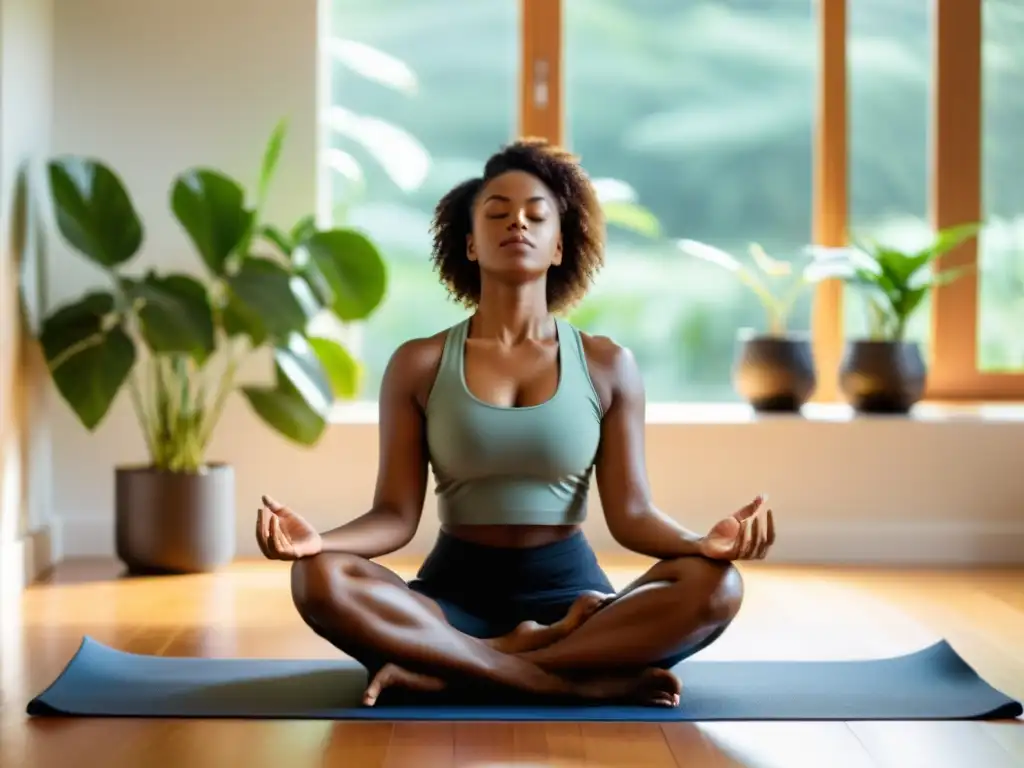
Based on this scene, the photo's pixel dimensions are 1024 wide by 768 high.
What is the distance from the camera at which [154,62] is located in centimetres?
437

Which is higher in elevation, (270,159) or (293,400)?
(270,159)

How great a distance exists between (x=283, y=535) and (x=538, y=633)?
472 millimetres

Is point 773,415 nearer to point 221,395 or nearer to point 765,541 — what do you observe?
point 221,395

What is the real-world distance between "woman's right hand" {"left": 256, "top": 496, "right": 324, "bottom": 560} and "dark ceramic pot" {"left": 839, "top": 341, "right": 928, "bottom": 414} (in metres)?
2.39

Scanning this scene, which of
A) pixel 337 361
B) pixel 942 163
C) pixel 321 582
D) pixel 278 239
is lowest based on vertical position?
pixel 321 582

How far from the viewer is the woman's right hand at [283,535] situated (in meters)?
2.29

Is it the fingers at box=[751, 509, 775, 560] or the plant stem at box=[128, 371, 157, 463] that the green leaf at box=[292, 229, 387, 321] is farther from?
the fingers at box=[751, 509, 775, 560]

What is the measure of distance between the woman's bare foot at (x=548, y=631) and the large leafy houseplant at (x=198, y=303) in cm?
158

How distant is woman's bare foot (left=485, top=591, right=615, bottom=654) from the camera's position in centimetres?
250

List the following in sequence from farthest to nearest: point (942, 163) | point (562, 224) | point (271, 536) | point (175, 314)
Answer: point (942, 163)
point (175, 314)
point (562, 224)
point (271, 536)

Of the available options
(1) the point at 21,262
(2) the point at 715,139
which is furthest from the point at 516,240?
(2) the point at 715,139

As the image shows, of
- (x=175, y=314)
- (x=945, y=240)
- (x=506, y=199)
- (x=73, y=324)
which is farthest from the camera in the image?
(x=945, y=240)

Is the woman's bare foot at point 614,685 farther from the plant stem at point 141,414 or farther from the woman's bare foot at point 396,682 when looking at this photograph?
the plant stem at point 141,414

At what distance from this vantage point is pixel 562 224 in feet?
9.04
